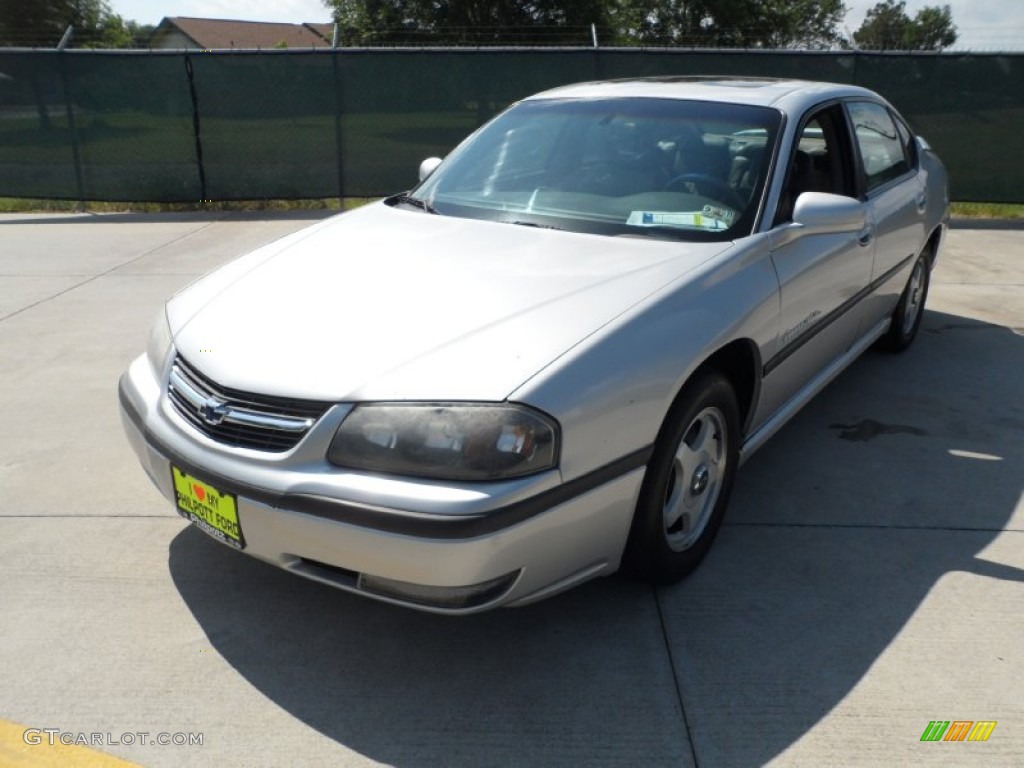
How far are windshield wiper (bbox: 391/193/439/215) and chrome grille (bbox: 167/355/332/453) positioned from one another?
147cm

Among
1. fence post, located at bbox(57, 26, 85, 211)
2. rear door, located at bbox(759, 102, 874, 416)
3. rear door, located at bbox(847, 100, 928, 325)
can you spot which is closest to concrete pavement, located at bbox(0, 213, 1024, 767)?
rear door, located at bbox(759, 102, 874, 416)

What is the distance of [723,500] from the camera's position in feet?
10.6

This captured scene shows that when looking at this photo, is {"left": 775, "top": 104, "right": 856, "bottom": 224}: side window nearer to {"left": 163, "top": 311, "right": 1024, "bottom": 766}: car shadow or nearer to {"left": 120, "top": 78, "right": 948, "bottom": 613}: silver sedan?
{"left": 120, "top": 78, "right": 948, "bottom": 613}: silver sedan

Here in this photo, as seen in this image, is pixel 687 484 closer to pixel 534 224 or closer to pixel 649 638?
pixel 649 638

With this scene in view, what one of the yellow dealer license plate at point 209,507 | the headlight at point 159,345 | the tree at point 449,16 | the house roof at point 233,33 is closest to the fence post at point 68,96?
the headlight at point 159,345

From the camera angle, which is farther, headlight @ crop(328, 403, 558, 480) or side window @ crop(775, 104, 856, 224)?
side window @ crop(775, 104, 856, 224)

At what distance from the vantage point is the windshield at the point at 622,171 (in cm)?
340

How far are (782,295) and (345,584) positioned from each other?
1.87 meters

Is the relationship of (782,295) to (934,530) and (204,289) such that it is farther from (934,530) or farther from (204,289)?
(204,289)

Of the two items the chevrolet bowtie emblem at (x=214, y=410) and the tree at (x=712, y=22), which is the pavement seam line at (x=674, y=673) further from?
the tree at (x=712, y=22)

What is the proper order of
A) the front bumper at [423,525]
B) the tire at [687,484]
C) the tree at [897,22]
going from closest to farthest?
1. the front bumper at [423,525]
2. the tire at [687,484]
3. the tree at [897,22]

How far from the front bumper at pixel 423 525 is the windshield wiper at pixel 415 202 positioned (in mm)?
1601

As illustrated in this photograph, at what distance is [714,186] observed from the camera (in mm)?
3479

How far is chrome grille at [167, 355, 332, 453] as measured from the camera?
2416 millimetres
